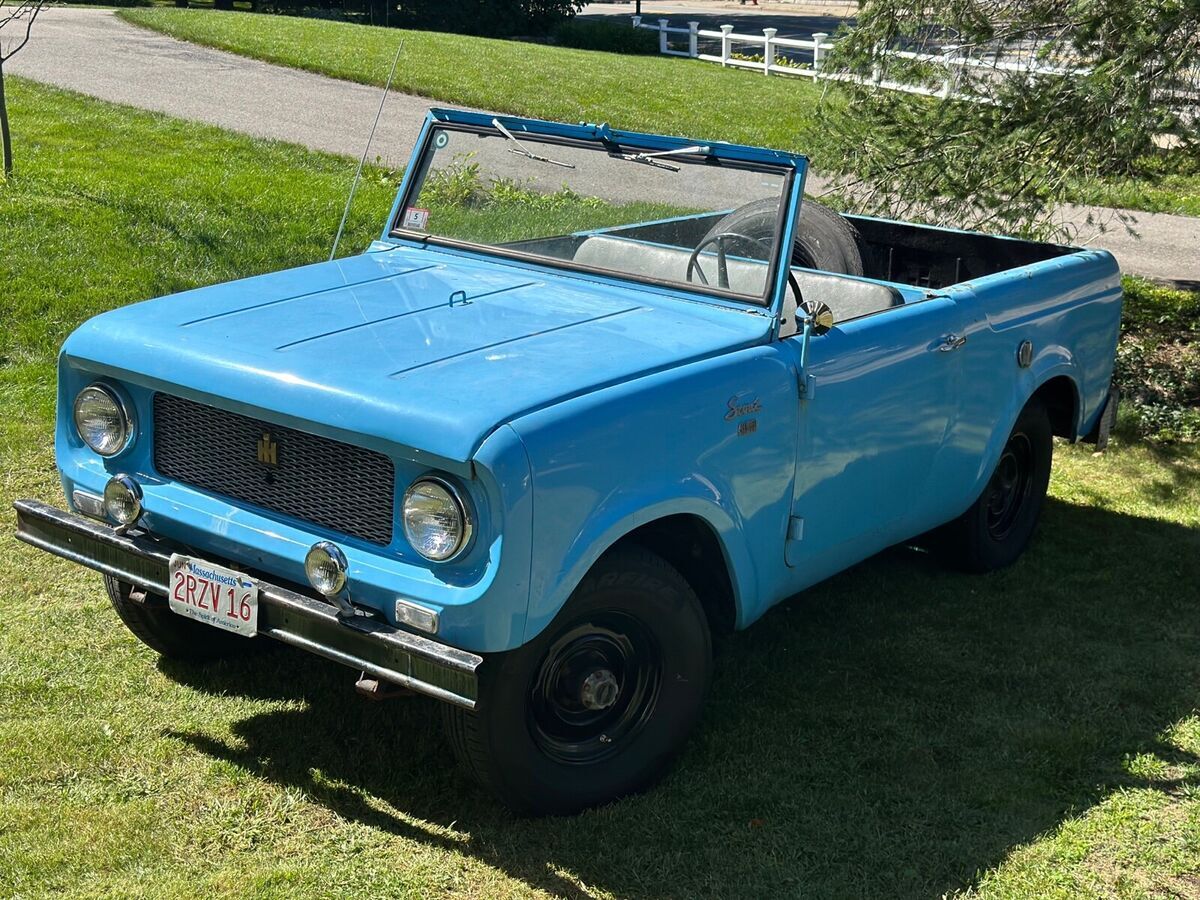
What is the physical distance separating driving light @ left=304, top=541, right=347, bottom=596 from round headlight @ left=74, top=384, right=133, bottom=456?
0.84 meters

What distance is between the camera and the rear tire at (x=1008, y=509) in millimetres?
5504

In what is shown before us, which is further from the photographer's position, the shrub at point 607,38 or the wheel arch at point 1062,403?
the shrub at point 607,38

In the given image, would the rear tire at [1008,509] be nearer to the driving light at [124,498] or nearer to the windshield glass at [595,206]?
the windshield glass at [595,206]

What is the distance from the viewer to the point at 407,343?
388 centimetres

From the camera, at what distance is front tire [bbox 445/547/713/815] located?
349cm

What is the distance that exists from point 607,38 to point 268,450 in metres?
26.2

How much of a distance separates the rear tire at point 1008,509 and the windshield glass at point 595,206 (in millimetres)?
1544

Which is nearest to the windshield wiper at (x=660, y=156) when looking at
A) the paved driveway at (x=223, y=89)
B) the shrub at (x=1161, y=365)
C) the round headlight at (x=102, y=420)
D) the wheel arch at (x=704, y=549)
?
the wheel arch at (x=704, y=549)

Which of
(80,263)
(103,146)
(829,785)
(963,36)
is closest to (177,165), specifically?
(103,146)

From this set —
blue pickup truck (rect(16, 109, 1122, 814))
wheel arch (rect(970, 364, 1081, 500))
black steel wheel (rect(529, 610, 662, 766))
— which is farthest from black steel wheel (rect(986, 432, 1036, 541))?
black steel wheel (rect(529, 610, 662, 766))

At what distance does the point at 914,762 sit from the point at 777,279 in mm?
1523

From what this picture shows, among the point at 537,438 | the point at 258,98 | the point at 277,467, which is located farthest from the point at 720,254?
the point at 258,98

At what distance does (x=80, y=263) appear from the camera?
8773mm

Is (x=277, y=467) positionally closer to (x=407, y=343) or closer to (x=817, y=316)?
(x=407, y=343)
